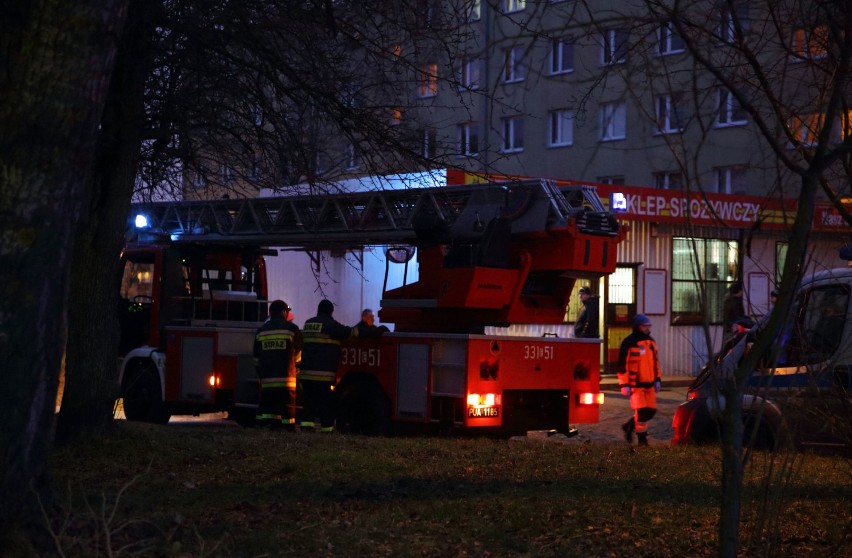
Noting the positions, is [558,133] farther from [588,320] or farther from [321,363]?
[321,363]

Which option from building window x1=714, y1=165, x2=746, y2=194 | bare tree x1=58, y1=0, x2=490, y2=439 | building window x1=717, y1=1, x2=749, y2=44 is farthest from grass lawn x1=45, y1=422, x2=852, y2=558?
building window x1=714, y1=165, x2=746, y2=194

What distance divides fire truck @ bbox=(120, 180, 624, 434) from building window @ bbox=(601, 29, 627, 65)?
14.0 feet

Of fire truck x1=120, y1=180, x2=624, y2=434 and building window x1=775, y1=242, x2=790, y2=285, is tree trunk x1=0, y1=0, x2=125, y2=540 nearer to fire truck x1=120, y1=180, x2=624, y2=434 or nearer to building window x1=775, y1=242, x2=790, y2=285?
building window x1=775, y1=242, x2=790, y2=285

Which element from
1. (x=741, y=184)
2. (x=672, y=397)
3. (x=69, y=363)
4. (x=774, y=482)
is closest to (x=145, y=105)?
(x=69, y=363)

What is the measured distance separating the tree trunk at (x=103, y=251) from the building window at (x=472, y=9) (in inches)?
108

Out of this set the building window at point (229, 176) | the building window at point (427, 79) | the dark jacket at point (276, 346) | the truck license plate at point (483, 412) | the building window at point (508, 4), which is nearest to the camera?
the building window at point (508, 4)

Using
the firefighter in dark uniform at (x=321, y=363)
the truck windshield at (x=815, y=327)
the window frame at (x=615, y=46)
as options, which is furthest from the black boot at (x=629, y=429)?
the window frame at (x=615, y=46)

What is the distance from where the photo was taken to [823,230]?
7809mm

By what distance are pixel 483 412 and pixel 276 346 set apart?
273 cm

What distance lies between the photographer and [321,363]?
1266 cm

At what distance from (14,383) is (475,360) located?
6933mm

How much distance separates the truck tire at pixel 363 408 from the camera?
12.5m

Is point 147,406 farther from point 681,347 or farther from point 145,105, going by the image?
point 681,347

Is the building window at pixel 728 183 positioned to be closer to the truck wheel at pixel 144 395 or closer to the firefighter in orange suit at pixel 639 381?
the firefighter in orange suit at pixel 639 381
